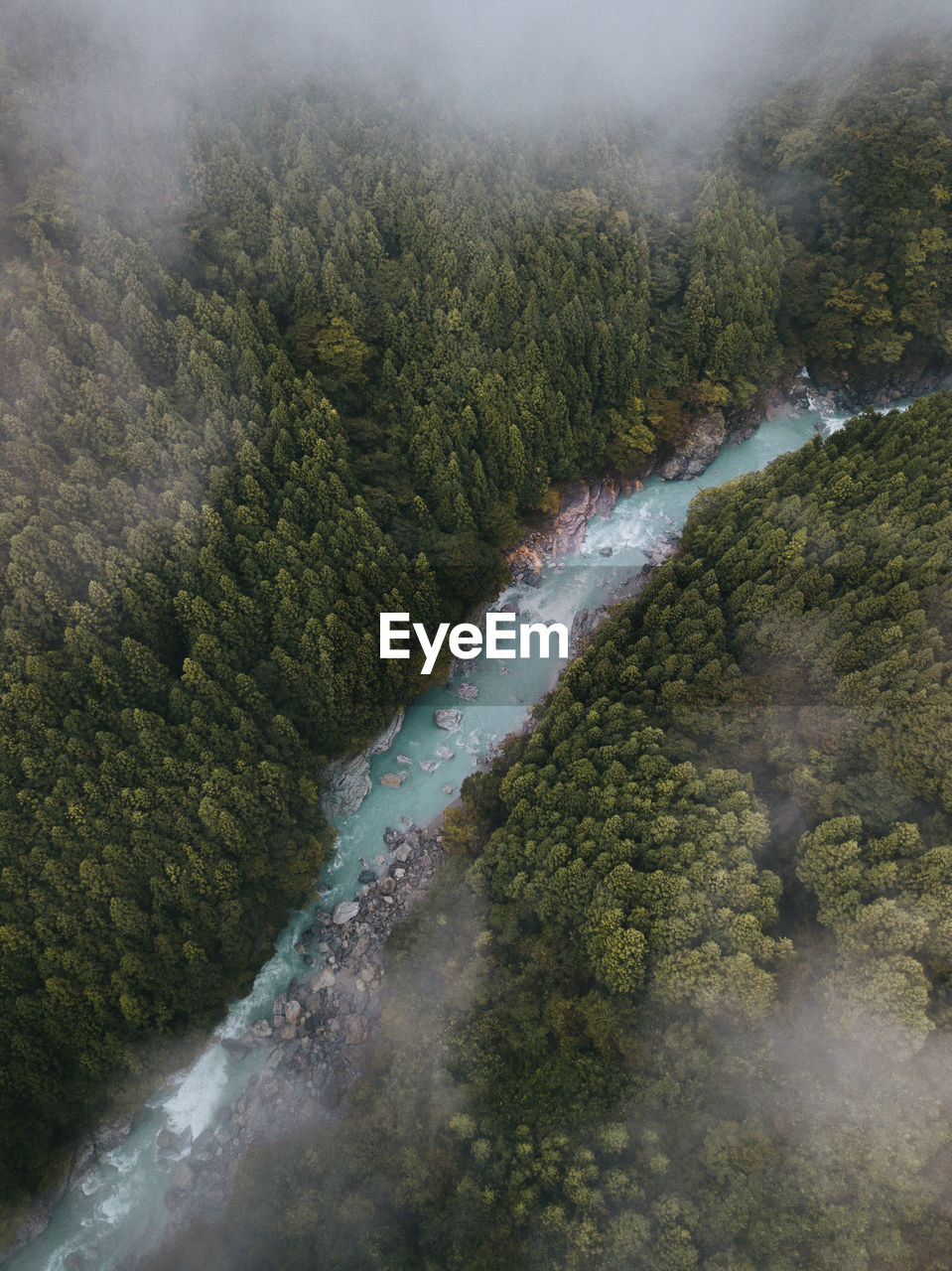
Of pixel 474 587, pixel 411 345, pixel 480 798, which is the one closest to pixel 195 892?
pixel 480 798

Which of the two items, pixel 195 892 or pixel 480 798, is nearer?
pixel 195 892

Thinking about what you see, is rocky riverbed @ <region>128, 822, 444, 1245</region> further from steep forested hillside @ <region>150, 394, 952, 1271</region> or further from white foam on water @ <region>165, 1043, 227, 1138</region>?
steep forested hillside @ <region>150, 394, 952, 1271</region>

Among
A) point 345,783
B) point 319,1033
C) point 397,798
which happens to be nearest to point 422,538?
point 345,783

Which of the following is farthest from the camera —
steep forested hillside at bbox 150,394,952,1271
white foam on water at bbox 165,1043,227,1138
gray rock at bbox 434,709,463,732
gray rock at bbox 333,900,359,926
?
gray rock at bbox 434,709,463,732

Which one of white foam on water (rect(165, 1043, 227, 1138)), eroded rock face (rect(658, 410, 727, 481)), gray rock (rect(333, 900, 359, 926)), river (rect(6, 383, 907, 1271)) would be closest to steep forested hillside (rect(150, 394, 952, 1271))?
gray rock (rect(333, 900, 359, 926))

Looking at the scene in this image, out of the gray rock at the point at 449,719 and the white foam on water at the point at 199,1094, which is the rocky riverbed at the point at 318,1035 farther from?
the gray rock at the point at 449,719

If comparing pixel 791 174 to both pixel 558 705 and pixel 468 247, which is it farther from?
pixel 558 705
